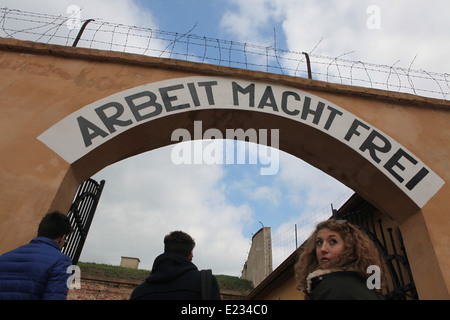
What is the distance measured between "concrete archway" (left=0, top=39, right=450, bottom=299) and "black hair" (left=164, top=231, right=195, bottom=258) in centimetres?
156

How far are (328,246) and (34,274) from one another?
1851 mm

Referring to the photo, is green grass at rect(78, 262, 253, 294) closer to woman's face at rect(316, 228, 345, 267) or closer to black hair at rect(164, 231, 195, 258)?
black hair at rect(164, 231, 195, 258)

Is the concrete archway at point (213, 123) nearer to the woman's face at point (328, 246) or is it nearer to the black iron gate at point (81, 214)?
the black iron gate at point (81, 214)

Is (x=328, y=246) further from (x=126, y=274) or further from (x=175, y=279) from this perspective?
(x=126, y=274)

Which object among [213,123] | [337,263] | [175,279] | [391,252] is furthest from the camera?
[391,252]

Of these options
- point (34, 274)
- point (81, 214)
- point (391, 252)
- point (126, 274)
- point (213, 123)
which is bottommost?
point (34, 274)

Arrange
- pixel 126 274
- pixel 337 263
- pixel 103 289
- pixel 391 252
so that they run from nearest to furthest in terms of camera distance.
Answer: pixel 337 263 → pixel 391 252 → pixel 103 289 → pixel 126 274

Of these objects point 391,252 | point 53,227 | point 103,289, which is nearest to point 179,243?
point 53,227

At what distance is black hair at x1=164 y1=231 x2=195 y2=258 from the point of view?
2.39 metres

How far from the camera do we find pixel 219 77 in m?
4.63

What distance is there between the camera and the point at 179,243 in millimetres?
2416

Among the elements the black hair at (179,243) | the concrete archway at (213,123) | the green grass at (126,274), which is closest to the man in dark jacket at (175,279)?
the black hair at (179,243)

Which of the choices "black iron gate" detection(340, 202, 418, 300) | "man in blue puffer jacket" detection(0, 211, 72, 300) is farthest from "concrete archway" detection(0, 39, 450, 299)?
"man in blue puffer jacket" detection(0, 211, 72, 300)

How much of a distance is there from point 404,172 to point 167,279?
328 centimetres
